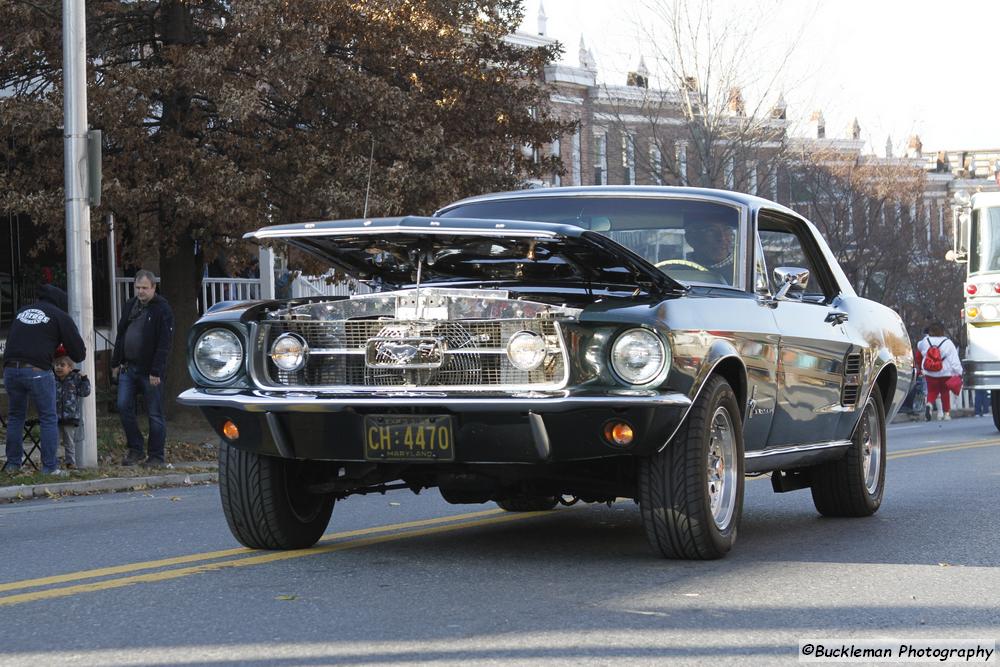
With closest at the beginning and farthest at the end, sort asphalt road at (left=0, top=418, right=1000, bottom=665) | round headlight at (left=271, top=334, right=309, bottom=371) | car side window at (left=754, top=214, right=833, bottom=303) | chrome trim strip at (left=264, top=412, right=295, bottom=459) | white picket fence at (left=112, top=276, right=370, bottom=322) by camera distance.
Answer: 1. asphalt road at (left=0, top=418, right=1000, bottom=665)
2. chrome trim strip at (left=264, top=412, right=295, bottom=459)
3. round headlight at (left=271, top=334, right=309, bottom=371)
4. car side window at (left=754, top=214, right=833, bottom=303)
5. white picket fence at (left=112, top=276, right=370, bottom=322)

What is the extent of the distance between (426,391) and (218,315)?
3.53 ft

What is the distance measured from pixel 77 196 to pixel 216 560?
7701 mm

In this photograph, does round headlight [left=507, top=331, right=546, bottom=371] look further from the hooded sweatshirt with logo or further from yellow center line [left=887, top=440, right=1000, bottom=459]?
yellow center line [left=887, top=440, right=1000, bottom=459]

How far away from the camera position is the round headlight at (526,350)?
613cm

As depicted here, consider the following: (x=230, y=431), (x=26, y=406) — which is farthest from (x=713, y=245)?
(x=26, y=406)

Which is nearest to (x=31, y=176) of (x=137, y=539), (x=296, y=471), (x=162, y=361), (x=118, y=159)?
(x=118, y=159)

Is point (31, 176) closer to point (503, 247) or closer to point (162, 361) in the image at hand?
point (162, 361)

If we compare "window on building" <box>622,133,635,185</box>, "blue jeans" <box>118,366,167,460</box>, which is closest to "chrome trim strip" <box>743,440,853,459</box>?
"blue jeans" <box>118,366,167,460</box>

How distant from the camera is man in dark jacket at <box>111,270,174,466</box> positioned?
1374 cm

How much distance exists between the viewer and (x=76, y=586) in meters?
6.09

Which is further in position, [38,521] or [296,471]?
[38,521]

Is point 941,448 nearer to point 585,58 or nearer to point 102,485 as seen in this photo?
point 102,485

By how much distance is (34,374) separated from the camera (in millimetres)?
12766

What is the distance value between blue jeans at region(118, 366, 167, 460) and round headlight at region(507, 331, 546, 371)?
8.31 meters
